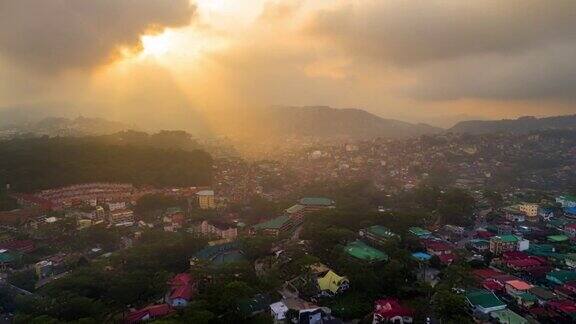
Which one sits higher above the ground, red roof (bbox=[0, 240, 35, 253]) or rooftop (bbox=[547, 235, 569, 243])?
red roof (bbox=[0, 240, 35, 253])

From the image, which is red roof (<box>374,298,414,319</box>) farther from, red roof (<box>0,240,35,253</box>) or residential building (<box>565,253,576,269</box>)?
red roof (<box>0,240,35,253</box>)

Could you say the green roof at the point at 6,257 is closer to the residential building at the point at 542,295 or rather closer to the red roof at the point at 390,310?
the red roof at the point at 390,310

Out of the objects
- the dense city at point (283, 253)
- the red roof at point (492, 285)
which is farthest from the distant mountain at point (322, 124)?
the red roof at point (492, 285)

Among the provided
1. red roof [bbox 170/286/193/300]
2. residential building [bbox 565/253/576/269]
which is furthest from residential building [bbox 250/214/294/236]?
Result: residential building [bbox 565/253/576/269]

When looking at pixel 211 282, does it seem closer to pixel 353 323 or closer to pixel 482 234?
pixel 353 323

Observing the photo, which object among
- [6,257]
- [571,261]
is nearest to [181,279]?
[6,257]

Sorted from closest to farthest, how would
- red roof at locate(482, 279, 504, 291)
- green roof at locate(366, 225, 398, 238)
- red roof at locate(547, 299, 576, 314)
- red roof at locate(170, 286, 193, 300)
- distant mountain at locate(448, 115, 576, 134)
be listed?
red roof at locate(547, 299, 576, 314), red roof at locate(170, 286, 193, 300), red roof at locate(482, 279, 504, 291), green roof at locate(366, 225, 398, 238), distant mountain at locate(448, 115, 576, 134)
